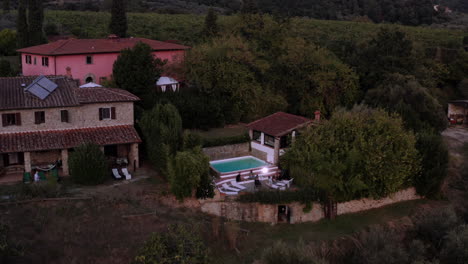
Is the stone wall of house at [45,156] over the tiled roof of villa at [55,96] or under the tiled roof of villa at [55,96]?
under

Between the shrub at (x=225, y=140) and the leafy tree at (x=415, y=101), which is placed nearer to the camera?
the shrub at (x=225, y=140)

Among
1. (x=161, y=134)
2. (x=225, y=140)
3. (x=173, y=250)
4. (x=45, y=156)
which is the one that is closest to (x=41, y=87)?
(x=45, y=156)

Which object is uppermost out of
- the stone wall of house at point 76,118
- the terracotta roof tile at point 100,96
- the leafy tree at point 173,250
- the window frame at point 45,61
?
the window frame at point 45,61

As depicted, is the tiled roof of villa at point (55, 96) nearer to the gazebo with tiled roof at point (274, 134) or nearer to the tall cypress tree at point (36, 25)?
the gazebo with tiled roof at point (274, 134)

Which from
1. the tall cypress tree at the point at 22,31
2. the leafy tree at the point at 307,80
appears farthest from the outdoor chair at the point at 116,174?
the tall cypress tree at the point at 22,31

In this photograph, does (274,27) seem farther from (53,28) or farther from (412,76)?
(53,28)

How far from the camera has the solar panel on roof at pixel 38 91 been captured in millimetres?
29772

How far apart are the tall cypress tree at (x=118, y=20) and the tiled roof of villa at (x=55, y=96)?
21.5m

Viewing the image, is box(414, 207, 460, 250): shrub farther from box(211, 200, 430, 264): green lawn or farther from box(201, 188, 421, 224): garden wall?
box(201, 188, 421, 224): garden wall

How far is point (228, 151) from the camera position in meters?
35.2

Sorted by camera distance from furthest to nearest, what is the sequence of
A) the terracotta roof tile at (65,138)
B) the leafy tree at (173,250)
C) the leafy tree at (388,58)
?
the leafy tree at (388,58) → the terracotta roof tile at (65,138) → the leafy tree at (173,250)

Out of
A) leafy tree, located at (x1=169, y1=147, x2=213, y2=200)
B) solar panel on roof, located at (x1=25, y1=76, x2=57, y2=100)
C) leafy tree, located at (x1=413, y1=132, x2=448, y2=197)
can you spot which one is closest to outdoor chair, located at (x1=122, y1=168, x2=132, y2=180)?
leafy tree, located at (x1=169, y1=147, x2=213, y2=200)

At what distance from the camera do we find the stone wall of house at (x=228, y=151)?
34619 mm

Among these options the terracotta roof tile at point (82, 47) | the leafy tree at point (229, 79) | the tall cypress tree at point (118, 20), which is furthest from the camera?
the tall cypress tree at point (118, 20)
